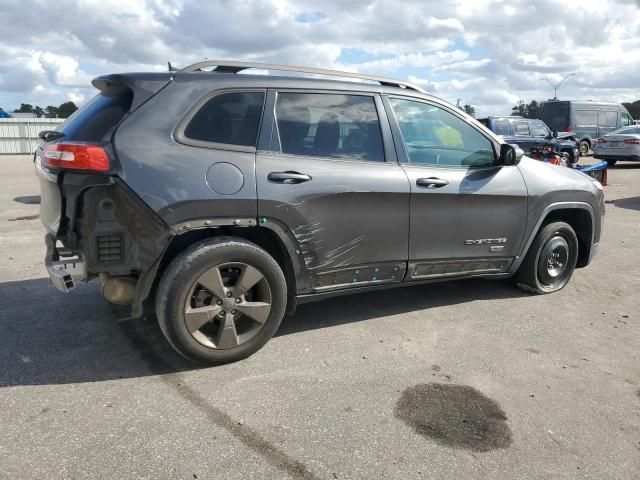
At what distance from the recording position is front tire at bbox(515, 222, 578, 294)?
495 centimetres

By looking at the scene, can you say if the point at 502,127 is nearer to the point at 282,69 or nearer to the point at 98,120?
the point at 282,69

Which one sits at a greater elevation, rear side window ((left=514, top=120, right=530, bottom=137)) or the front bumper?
rear side window ((left=514, top=120, right=530, bottom=137))

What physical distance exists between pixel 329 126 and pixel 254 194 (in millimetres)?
828

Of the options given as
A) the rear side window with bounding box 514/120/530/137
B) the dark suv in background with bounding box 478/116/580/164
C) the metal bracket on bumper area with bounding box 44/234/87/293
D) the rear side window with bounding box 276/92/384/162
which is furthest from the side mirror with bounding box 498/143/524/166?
the rear side window with bounding box 514/120/530/137

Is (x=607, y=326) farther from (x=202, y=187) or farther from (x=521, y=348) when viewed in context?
(x=202, y=187)

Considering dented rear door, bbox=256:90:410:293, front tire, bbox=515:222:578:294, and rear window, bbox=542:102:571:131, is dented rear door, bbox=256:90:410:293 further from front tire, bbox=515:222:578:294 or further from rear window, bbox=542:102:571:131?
rear window, bbox=542:102:571:131

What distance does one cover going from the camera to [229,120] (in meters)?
3.49

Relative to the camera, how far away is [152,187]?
317 centimetres

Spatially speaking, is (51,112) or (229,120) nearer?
(229,120)

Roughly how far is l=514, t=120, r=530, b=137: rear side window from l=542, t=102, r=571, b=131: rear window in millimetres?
6918

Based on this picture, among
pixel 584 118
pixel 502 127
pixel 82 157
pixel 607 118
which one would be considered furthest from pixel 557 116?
pixel 82 157

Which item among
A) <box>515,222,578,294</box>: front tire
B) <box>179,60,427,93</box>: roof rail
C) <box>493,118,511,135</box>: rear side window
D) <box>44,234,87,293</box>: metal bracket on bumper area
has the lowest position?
<box>515,222,578,294</box>: front tire

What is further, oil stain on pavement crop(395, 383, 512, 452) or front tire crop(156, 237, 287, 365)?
front tire crop(156, 237, 287, 365)

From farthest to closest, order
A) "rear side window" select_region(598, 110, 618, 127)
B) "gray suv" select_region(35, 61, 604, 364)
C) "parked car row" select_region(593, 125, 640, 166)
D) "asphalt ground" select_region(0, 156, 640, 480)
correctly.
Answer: "rear side window" select_region(598, 110, 618, 127), "parked car row" select_region(593, 125, 640, 166), "gray suv" select_region(35, 61, 604, 364), "asphalt ground" select_region(0, 156, 640, 480)
